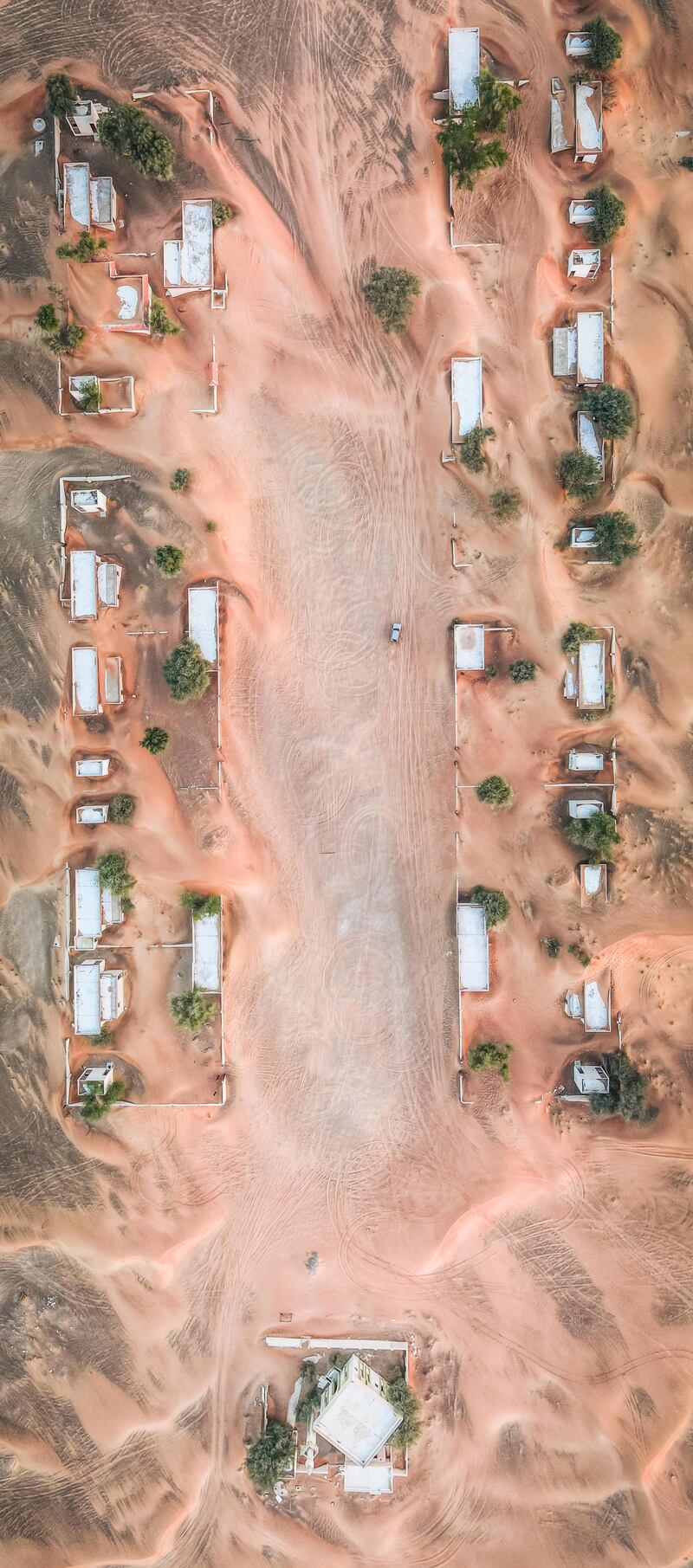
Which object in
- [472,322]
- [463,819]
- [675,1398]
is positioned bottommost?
[675,1398]

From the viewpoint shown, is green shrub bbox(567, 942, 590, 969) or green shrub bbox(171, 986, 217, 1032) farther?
green shrub bbox(567, 942, 590, 969)

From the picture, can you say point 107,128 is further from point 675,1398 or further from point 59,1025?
point 675,1398

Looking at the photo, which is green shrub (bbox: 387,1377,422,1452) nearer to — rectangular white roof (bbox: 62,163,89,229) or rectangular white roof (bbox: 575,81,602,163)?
rectangular white roof (bbox: 62,163,89,229)

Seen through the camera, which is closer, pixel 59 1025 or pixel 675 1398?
pixel 675 1398

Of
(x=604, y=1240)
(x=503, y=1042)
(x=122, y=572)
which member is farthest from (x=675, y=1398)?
(x=122, y=572)

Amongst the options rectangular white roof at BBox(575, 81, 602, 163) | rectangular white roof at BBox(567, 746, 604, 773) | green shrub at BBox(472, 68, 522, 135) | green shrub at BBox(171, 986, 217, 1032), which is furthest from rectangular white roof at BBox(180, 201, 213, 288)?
green shrub at BBox(171, 986, 217, 1032)

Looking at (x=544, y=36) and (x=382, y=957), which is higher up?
(x=544, y=36)
